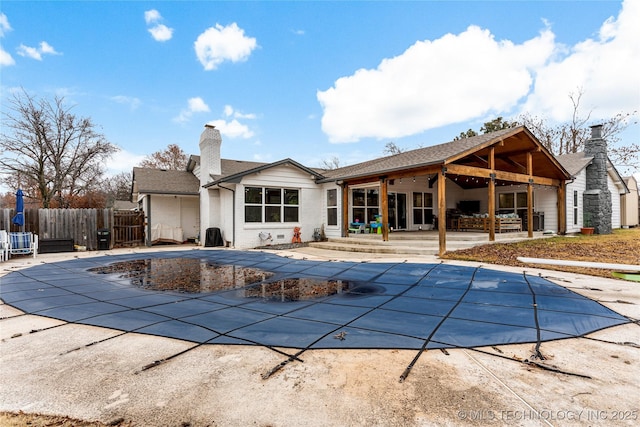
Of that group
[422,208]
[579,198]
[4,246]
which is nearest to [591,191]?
[579,198]

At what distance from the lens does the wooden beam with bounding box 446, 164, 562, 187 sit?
9.03m

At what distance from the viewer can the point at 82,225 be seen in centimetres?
1178

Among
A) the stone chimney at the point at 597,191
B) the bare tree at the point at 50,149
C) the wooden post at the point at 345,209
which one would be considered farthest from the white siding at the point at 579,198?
the bare tree at the point at 50,149

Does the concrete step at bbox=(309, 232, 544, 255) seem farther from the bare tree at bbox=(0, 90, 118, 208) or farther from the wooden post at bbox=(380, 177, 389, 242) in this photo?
the bare tree at bbox=(0, 90, 118, 208)

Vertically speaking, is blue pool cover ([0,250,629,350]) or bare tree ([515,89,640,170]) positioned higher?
bare tree ([515,89,640,170])

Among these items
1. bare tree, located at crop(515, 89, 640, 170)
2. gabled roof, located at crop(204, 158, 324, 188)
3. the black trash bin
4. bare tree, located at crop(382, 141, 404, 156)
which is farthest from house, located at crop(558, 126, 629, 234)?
bare tree, located at crop(382, 141, 404, 156)

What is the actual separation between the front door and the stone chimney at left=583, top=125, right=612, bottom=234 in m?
9.34

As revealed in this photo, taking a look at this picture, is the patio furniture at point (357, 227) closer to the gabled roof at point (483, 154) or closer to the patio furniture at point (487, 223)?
the gabled roof at point (483, 154)

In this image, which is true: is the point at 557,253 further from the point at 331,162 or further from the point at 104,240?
the point at 331,162

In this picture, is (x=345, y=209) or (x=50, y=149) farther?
(x=50, y=149)

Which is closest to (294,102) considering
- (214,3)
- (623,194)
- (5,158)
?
(214,3)

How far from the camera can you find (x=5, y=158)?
1738 centimetres

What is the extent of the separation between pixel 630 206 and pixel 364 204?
20.4m

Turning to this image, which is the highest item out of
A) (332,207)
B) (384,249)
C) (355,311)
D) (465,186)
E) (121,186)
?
(121,186)
